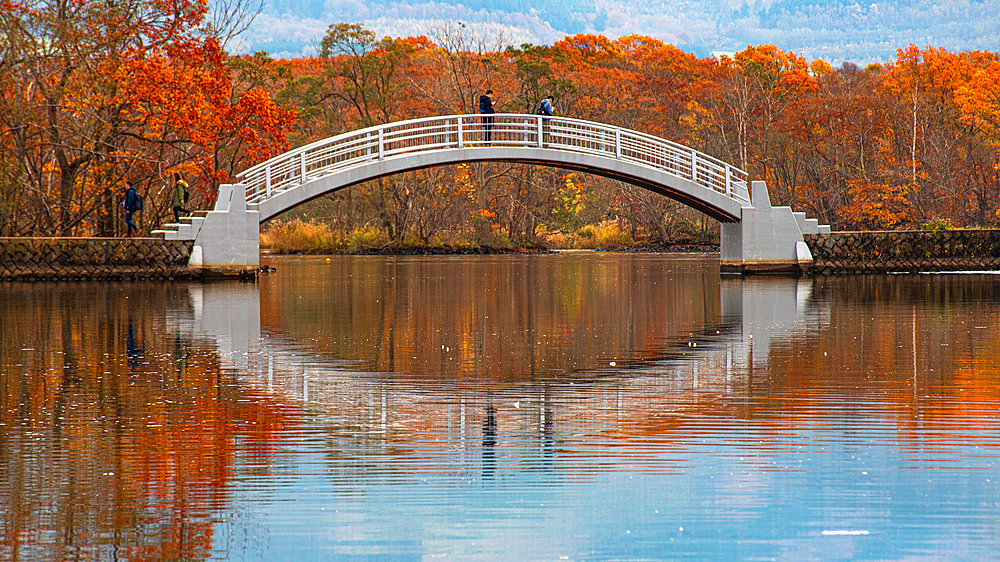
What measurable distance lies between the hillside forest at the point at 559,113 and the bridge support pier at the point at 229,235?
3771mm

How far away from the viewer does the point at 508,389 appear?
8953 mm

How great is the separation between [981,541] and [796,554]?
834 millimetres

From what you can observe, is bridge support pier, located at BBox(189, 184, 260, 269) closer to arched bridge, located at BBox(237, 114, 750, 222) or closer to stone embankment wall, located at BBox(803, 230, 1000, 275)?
arched bridge, located at BBox(237, 114, 750, 222)

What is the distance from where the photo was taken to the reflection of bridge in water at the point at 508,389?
23.9ft

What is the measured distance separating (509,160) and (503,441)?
2405 cm

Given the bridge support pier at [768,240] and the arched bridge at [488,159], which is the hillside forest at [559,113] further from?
the bridge support pier at [768,240]

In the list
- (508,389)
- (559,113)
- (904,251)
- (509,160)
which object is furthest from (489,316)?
(559,113)

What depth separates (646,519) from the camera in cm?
505

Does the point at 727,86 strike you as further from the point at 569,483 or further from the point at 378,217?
the point at 569,483

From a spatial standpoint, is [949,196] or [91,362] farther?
[949,196]

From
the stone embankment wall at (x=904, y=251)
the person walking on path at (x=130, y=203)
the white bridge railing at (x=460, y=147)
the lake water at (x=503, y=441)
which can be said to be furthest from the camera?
the stone embankment wall at (x=904, y=251)

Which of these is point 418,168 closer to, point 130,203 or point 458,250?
point 130,203

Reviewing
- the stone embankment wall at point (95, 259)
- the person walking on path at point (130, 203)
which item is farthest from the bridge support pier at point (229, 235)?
the person walking on path at point (130, 203)

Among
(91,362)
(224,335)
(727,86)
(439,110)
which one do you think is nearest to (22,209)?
(224,335)
